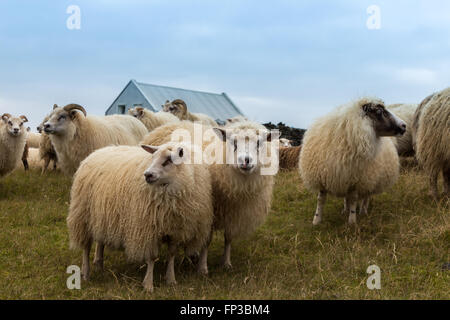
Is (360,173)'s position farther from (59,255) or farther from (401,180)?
(59,255)

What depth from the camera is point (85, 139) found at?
1074cm

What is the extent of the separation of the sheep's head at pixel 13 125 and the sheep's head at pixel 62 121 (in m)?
1.74

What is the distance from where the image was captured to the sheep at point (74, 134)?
10.5m

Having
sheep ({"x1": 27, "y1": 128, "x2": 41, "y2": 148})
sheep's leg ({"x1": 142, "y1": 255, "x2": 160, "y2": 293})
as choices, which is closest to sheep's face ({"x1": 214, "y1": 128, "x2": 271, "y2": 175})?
sheep's leg ({"x1": 142, "y1": 255, "x2": 160, "y2": 293})

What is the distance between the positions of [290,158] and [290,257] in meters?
6.85

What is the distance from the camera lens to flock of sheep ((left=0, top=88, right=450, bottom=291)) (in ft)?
18.0

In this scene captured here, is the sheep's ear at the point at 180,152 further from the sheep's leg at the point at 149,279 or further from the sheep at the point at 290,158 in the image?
the sheep at the point at 290,158

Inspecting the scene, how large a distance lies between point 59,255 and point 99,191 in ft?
6.71

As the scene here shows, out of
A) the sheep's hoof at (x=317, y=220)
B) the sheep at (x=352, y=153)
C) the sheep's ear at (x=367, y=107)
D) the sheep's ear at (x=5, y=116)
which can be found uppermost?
the sheep's ear at (x=367, y=107)

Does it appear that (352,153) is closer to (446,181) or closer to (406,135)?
(446,181)

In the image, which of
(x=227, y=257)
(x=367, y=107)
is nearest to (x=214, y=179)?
(x=227, y=257)

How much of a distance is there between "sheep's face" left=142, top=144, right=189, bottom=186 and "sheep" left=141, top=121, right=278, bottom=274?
0.71 metres

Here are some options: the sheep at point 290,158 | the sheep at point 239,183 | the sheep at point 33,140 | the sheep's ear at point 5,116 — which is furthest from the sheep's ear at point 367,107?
the sheep at point 33,140

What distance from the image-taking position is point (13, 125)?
467 inches
